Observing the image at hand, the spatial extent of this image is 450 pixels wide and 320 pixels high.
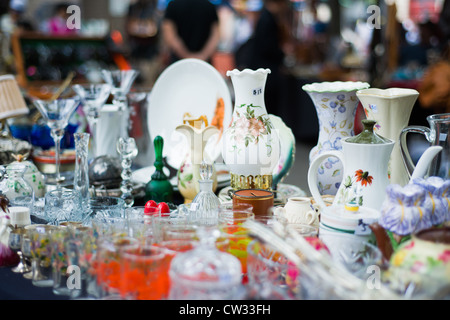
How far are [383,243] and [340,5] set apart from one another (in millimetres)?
9067

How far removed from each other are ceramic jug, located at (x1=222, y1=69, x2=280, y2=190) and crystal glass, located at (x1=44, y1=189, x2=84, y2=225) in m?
0.38

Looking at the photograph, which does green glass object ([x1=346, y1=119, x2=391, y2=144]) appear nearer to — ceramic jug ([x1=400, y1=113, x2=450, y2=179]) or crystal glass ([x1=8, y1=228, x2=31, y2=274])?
ceramic jug ([x1=400, y1=113, x2=450, y2=179])

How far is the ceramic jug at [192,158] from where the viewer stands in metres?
1.35

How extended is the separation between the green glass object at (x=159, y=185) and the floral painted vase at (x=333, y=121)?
0.39m

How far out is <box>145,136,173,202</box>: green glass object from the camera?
1353 mm

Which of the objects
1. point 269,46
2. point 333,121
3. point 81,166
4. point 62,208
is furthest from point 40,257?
point 269,46

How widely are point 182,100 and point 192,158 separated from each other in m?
0.39

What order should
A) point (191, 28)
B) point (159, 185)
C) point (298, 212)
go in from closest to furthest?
point (298, 212), point (159, 185), point (191, 28)

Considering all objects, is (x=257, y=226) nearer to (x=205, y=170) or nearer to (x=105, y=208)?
(x=205, y=170)

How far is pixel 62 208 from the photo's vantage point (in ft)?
4.01

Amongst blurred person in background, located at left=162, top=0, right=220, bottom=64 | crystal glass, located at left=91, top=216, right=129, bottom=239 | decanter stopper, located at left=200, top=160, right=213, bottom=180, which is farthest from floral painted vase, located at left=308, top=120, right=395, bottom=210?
blurred person in background, located at left=162, top=0, right=220, bottom=64

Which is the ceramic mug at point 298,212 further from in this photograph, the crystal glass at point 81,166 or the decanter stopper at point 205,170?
the crystal glass at point 81,166

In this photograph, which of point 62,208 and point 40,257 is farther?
point 62,208
